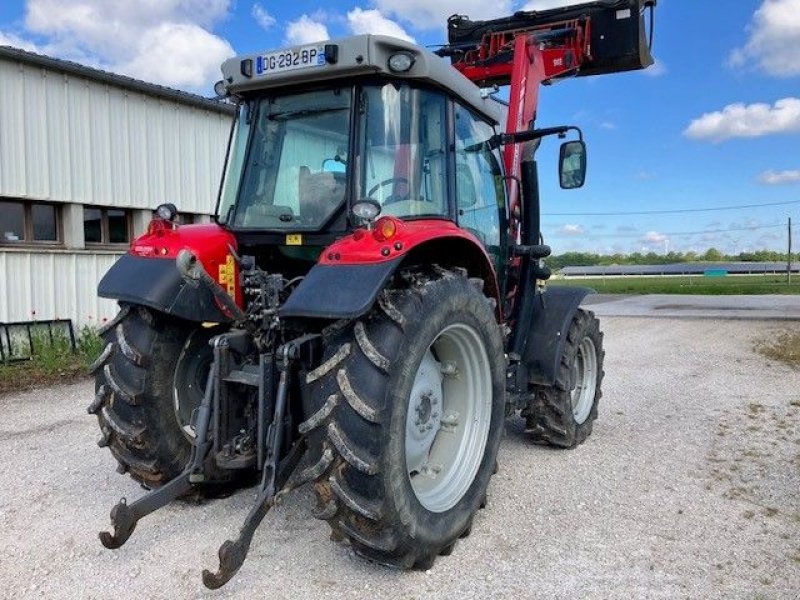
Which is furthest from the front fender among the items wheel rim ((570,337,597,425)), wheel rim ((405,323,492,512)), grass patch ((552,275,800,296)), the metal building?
grass patch ((552,275,800,296))

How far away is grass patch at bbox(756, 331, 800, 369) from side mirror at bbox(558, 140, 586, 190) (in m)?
6.46

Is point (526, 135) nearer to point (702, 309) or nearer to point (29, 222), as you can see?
point (29, 222)

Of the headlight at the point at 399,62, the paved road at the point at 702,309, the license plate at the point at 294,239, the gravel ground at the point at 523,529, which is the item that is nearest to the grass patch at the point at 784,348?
the paved road at the point at 702,309

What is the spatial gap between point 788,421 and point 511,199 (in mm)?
3533

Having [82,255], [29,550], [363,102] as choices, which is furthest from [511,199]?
[82,255]

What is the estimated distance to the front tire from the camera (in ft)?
9.20

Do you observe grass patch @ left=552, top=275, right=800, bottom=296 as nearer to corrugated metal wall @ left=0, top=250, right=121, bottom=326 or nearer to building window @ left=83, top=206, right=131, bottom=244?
building window @ left=83, top=206, right=131, bottom=244

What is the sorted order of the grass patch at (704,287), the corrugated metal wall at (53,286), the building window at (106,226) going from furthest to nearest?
the grass patch at (704,287)
the building window at (106,226)
the corrugated metal wall at (53,286)

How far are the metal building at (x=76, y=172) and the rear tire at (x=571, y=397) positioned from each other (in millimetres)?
7627

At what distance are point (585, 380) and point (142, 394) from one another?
3606 mm

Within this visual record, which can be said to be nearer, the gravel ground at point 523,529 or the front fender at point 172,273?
the gravel ground at point 523,529

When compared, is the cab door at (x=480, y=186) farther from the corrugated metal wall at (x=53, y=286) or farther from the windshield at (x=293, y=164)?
the corrugated metal wall at (x=53, y=286)

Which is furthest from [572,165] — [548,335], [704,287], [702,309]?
[704,287]

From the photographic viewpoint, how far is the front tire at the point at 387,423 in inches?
110
